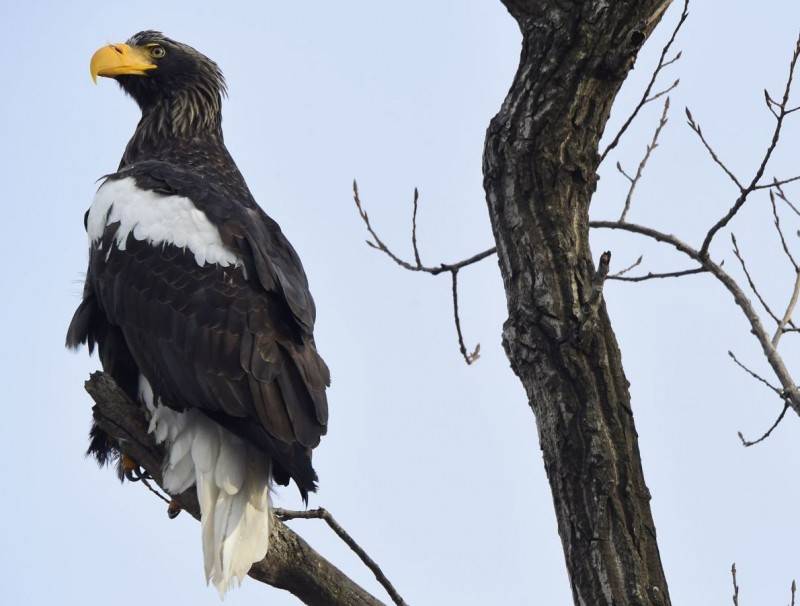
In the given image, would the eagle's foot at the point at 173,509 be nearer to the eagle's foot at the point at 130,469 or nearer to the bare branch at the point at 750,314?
the eagle's foot at the point at 130,469

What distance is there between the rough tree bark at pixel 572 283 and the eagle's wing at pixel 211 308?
99 centimetres

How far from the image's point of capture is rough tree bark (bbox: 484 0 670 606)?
8.70 feet

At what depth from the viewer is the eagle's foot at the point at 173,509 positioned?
3771 mm

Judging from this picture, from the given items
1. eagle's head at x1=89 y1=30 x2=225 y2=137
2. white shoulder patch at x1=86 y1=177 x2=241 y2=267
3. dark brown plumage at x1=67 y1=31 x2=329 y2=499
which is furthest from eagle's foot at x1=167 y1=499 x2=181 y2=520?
eagle's head at x1=89 y1=30 x2=225 y2=137

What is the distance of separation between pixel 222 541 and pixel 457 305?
1.05 metres

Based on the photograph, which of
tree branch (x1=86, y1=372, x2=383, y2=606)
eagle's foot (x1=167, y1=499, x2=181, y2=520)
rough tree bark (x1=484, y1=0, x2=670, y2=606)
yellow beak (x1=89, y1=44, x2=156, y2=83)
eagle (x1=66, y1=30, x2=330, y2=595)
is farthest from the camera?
yellow beak (x1=89, y1=44, x2=156, y2=83)

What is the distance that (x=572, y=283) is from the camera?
2756 millimetres

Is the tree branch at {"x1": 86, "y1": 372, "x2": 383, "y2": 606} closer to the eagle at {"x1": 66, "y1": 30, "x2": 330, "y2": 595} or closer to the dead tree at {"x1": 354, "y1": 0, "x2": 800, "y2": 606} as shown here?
the eagle at {"x1": 66, "y1": 30, "x2": 330, "y2": 595}

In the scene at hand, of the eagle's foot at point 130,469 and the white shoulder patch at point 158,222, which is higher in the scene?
the white shoulder patch at point 158,222

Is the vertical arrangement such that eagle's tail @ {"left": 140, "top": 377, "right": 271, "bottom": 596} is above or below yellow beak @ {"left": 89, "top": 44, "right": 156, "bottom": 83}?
below

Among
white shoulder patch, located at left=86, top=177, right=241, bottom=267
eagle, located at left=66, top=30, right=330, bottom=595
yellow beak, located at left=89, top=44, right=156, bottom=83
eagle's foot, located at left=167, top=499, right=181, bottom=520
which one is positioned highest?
yellow beak, located at left=89, top=44, right=156, bottom=83

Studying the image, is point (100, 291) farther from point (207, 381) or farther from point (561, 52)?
point (561, 52)

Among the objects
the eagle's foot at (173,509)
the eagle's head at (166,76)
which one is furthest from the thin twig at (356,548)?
the eagle's head at (166,76)

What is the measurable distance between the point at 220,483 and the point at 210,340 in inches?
19.3
